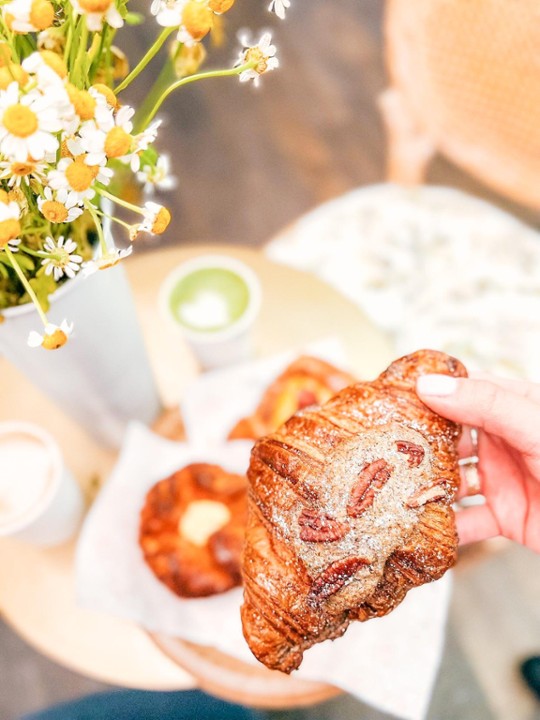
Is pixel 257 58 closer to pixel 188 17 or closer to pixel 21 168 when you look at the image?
pixel 188 17

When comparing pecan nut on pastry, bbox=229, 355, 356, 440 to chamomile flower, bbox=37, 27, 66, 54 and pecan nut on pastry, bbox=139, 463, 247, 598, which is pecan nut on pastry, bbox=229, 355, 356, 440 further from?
chamomile flower, bbox=37, 27, 66, 54

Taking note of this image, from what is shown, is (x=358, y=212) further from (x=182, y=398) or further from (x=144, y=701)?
(x=144, y=701)

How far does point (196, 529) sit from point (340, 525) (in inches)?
17.8

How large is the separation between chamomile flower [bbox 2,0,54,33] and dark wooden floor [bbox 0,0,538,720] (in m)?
1.96

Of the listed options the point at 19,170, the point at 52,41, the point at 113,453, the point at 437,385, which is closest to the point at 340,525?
the point at 437,385

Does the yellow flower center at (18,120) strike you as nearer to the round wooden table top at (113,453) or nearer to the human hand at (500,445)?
the human hand at (500,445)

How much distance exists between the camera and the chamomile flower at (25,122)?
0.46m

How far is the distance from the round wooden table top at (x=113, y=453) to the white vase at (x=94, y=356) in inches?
5.3

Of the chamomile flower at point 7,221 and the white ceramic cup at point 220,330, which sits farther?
the white ceramic cup at point 220,330

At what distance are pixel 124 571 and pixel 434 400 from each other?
637 millimetres

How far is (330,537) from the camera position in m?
0.68

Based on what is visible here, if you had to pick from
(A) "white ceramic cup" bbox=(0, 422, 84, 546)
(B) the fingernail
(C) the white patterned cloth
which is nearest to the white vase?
(A) "white ceramic cup" bbox=(0, 422, 84, 546)

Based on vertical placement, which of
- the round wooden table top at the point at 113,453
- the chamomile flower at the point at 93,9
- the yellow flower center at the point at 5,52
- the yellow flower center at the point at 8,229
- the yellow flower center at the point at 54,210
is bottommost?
the round wooden table top at the point at 113,453

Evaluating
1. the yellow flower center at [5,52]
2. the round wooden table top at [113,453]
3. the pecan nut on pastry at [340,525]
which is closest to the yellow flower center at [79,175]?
the yellow flower center at [5,52]
